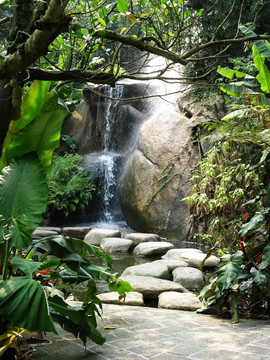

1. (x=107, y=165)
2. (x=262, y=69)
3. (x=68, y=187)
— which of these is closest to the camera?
(x=262, y=69)

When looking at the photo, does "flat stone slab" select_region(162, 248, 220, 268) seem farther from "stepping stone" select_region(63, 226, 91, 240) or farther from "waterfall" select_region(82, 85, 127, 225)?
"waterfall" select_region(82, 85, 127, 225)

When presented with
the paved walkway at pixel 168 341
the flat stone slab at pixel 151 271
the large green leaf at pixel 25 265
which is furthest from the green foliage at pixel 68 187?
the large green leaf at pixel 25 265

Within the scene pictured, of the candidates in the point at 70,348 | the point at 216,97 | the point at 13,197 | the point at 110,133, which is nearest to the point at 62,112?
the point at 13,197

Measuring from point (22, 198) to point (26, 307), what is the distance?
0.70 m

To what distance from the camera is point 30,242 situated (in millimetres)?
2299

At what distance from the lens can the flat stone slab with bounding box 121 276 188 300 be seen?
18.1ft

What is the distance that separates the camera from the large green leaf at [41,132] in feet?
8.84

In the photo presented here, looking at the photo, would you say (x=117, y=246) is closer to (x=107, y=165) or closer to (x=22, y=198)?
(x=107, y=165)

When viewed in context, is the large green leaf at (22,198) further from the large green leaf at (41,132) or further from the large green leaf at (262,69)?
the large green leaf at (262,69)

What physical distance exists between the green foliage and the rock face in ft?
7.31

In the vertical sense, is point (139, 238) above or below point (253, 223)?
below

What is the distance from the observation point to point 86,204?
14.3m

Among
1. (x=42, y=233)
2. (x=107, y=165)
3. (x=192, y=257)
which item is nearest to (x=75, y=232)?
Result: (x=42, y=233)

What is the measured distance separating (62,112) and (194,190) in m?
7.47
